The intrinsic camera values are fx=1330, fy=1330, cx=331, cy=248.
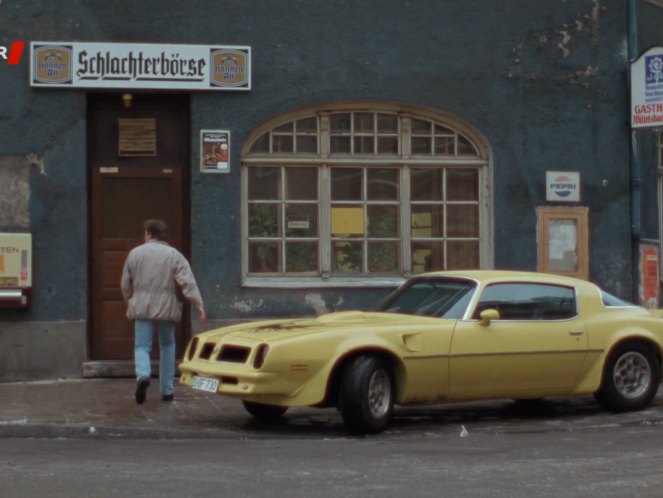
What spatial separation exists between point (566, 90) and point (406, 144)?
6.80ft

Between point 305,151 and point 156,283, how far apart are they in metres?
3.48

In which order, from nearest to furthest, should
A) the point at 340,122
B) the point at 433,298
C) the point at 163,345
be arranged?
the point at 433,298
the point at 163,345
the point at 340,122

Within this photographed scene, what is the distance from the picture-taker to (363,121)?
15594 millimetres

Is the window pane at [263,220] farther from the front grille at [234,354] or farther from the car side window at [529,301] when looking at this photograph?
the front grille at [234,354]

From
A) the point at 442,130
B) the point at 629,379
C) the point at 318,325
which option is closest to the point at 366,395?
the point at 318,325

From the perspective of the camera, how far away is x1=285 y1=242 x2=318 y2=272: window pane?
15.4 m

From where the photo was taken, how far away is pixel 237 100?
49.3 ft

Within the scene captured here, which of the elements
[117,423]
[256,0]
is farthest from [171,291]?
[256,0]

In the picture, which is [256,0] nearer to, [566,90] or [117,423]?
[566,90]

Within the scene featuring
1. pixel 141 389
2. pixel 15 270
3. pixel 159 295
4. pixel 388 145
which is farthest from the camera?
pixel 388 145

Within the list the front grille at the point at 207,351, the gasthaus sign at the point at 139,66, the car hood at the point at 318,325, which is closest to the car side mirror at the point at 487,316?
the car hood at the point at 318,325

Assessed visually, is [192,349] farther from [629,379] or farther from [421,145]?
[421,145]

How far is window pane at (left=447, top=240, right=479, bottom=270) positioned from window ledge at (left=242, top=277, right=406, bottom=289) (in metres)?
0.70

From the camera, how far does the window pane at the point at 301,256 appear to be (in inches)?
607
